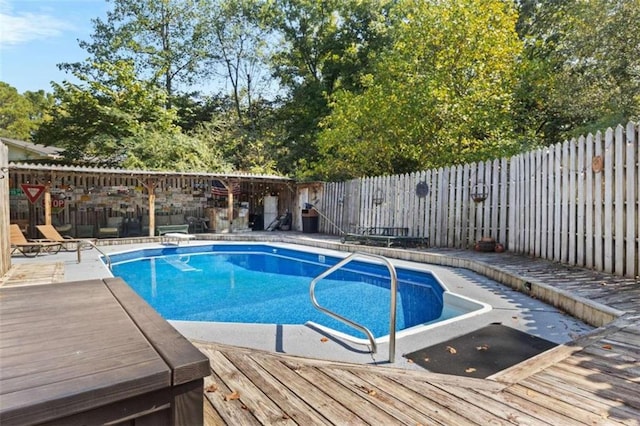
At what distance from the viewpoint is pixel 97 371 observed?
1.11m

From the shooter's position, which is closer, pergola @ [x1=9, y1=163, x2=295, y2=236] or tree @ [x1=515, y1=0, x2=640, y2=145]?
tree @ [x1=515, y1=0, x2=640, y2=145]

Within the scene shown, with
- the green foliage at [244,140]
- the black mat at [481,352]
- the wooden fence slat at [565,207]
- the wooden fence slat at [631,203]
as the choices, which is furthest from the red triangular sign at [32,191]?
the wooden fence slat at [631,203]

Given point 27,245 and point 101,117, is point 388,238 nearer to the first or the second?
point 27,245

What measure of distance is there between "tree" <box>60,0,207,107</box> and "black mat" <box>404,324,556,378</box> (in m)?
21.0

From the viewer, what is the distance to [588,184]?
5.58 meters

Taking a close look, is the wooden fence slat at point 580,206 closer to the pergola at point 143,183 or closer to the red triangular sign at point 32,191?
the pergola at point 143,183

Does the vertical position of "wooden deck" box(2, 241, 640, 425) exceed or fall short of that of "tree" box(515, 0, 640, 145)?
it falls short

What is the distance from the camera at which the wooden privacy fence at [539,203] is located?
498 centimetres

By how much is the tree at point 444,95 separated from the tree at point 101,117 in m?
10.3

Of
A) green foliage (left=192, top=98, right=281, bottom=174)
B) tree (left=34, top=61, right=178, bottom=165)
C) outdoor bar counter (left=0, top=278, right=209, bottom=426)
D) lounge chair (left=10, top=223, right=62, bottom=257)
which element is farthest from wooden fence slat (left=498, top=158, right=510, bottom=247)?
tree (left=34, top=61, right=178, bottom=165)

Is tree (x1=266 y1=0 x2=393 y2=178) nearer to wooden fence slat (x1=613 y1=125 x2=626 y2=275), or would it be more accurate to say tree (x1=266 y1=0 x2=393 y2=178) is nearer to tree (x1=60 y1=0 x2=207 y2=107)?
tree (x1=60 y1=0 x2=207 y2=107)

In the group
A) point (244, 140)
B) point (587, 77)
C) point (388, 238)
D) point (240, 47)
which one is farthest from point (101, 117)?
point (587, 77)

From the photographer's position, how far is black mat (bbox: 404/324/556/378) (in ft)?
9.09

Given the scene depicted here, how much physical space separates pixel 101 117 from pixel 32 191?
6.29 metres
